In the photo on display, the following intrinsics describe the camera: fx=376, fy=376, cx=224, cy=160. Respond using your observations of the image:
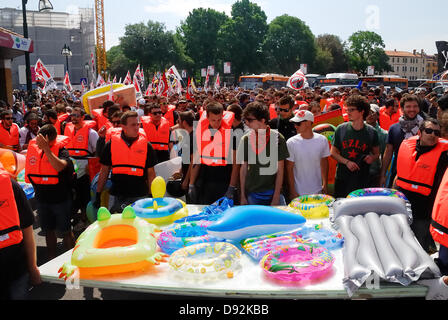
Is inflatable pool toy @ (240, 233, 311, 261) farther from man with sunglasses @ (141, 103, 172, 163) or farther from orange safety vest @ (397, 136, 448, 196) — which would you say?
man with sunglasses @ (141, 103, 172, 163)

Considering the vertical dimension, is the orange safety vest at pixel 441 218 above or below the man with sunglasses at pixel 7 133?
below

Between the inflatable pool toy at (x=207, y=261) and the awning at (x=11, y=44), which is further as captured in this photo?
the awning at (x=11, y=44)

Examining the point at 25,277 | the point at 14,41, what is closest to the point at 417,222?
the point at 25,277

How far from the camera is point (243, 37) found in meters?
60.6

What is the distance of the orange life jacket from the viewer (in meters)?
2.20

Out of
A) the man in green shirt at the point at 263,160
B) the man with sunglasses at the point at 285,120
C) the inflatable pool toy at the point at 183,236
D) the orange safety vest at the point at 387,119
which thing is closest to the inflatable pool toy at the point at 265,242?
the inflatable pool toy at the point at 183,236

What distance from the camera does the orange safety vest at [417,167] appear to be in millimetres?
3287

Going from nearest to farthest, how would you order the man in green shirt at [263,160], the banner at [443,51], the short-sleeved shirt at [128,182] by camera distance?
the man in green shirt at [263,160] → the short-sleeved shirt at [128,182] → the banner at [443,51]

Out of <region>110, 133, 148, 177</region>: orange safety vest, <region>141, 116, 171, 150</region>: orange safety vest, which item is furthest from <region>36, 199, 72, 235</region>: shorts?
<region>141, 116, 171, 150</region>: orange safety vest

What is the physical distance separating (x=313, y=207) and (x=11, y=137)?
557 centimetres

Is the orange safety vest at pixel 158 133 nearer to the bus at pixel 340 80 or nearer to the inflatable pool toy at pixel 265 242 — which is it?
the inflatable pool toy at pixel 265 242

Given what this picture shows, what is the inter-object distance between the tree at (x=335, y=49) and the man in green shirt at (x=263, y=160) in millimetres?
72016

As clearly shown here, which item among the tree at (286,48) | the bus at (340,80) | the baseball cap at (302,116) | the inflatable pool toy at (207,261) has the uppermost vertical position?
the tree at (286,48)
